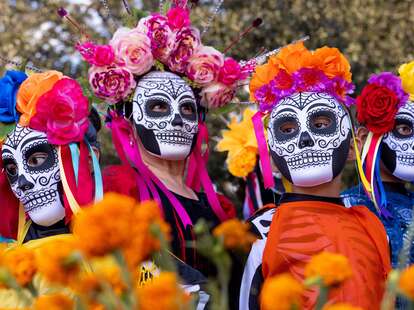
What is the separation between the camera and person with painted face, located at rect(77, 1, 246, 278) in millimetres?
3172

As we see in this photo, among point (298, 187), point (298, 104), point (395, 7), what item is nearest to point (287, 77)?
point (298, 104)

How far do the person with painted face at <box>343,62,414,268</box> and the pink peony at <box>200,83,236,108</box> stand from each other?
2.09 feet

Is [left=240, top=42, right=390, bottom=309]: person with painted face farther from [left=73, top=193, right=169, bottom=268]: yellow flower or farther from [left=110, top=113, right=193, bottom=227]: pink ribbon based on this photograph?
[left=73, top=193, right=169, bottom=268]: yellow flower

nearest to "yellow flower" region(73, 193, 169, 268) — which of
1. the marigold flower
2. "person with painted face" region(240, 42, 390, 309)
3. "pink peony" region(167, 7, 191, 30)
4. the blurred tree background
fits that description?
the marigold flower

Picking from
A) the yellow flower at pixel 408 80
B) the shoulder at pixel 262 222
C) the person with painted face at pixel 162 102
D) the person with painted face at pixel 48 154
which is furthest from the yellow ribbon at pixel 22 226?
the yellow flower at pixel 408 80

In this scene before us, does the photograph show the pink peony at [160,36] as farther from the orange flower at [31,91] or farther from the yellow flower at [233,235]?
the yellow flower at [233,235]

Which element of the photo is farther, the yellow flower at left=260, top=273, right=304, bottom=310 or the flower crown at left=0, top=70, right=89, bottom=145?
the flower crown at left=0, top=70, right=89, bottom=145

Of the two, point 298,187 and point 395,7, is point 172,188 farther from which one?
point 395,7

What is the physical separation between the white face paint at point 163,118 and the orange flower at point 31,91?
0.44 m

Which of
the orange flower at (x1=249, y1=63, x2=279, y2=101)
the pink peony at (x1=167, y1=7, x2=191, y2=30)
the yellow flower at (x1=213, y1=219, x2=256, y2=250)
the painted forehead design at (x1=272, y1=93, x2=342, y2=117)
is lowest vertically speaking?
the yellow flower at (x1=213, y1=219, x2=256, y2=250)

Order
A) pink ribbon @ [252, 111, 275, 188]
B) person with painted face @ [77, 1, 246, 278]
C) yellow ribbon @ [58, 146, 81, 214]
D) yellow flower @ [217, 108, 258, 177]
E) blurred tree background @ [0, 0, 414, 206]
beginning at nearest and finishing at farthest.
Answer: yellow ribbon @ [58, 146, 81, 214] < pink ribbon @ [252, 111, 275, 188] < person with painted face @ [77, 1, 246, 278] < yellow flower @ [217, 108, 258, 177] < blurred tree background @ [0, 0, 414, 206]

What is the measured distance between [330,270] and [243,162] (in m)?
3.89

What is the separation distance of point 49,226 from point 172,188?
637mm

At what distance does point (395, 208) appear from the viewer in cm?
341
